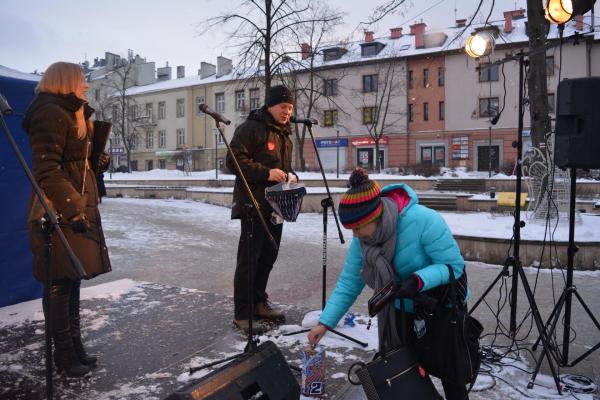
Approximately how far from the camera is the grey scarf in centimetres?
213

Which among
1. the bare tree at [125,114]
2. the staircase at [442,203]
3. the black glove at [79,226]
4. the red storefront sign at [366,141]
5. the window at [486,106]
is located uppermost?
the bare tree at [125,114]

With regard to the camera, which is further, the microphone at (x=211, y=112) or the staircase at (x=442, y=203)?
the staircase at (x=442, y=203)

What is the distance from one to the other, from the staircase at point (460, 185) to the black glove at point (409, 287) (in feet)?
70.9

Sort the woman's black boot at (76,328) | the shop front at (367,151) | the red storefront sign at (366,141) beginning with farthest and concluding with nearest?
the shop front at (367,151) → the red storefront sign at (366,141) → the woman's black boot at (76,328)

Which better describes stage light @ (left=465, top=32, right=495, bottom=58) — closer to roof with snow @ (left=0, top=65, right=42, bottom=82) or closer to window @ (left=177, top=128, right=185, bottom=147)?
roof with snow @ (left=0, top=65, right=42, bottom=82)

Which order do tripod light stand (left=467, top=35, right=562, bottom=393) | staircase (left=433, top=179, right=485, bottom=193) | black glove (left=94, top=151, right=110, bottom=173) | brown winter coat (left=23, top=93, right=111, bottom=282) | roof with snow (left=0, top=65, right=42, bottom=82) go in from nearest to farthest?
brown winter coat (left=23, top=93, right=111, bottom=282) → black glove (left=94, top=151, right=110, bottom=173) → tripod light stand (left=467, top=35, right=562, bottom=393) → roof with snow (left=0, top=65, right=42, bottom=82) → staircase (left=433, top=179, right=485, bottom=193)

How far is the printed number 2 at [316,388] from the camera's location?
9.05 ft

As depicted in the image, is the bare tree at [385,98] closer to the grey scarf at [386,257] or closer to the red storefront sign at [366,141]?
the red storefront sign at [366,141]

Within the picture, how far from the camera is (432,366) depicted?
2189 mm

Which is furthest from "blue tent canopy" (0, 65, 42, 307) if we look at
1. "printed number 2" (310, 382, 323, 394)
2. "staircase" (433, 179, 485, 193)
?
"staircase" (433, 179, 485, 193)

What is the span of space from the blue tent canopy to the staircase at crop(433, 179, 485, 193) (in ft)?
68.2

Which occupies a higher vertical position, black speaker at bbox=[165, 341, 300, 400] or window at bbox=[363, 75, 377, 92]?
window at bbox=[363, 75, 377, 92]

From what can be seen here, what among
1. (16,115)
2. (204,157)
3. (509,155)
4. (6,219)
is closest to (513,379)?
(6,219)

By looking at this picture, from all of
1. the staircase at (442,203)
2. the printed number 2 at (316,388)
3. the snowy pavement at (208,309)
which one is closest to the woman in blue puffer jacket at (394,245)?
the printed number 2 at (316,388)
